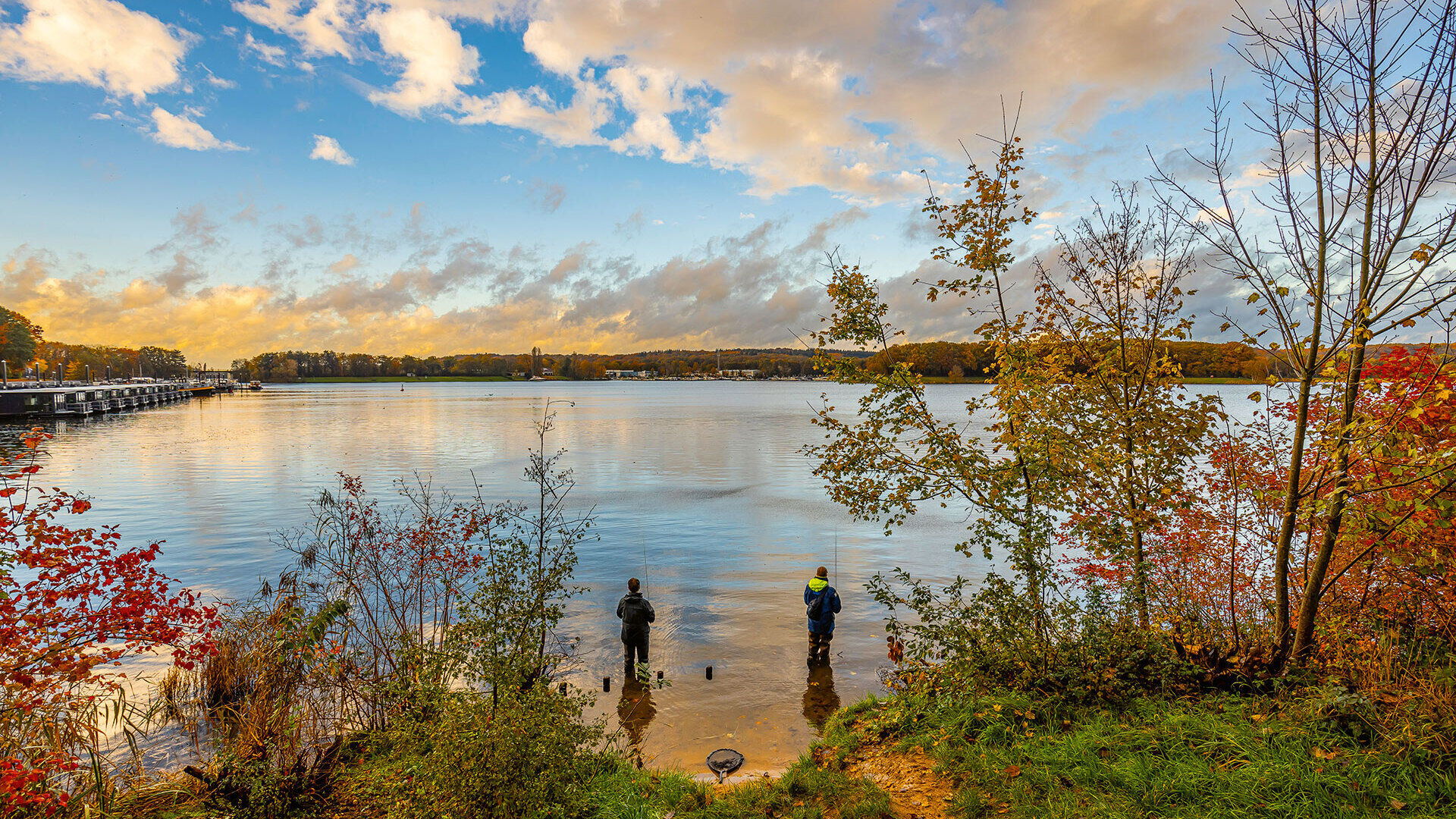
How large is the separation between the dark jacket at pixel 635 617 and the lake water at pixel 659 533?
3.17 feet

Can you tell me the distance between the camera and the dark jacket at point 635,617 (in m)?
13.0

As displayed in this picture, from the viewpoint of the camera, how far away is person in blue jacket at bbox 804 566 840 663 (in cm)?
1348

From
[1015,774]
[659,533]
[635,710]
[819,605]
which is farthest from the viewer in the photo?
[659,533]

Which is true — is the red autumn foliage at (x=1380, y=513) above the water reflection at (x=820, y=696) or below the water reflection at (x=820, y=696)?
above

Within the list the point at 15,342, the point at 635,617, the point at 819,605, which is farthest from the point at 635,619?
the point at 15,342

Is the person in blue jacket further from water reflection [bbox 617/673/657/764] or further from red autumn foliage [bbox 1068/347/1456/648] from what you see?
red autumn foliage [bbox 1068/347/1456/648]

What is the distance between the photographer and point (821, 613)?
1349 cm

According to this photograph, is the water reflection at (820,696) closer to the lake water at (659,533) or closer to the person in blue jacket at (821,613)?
the lake water at (659,533)

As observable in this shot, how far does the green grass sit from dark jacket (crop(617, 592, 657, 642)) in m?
6.37

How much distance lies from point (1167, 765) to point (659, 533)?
849 inches

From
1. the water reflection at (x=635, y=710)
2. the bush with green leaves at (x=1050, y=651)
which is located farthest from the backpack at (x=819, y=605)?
the bush with green leaves at (x=1050, y=651)

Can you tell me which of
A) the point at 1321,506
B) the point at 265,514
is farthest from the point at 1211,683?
the point at 265,514

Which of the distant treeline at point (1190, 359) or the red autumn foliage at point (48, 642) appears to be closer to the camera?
the red autumn foliage at point (48, 642)

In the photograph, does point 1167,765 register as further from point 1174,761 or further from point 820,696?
point 820,696
